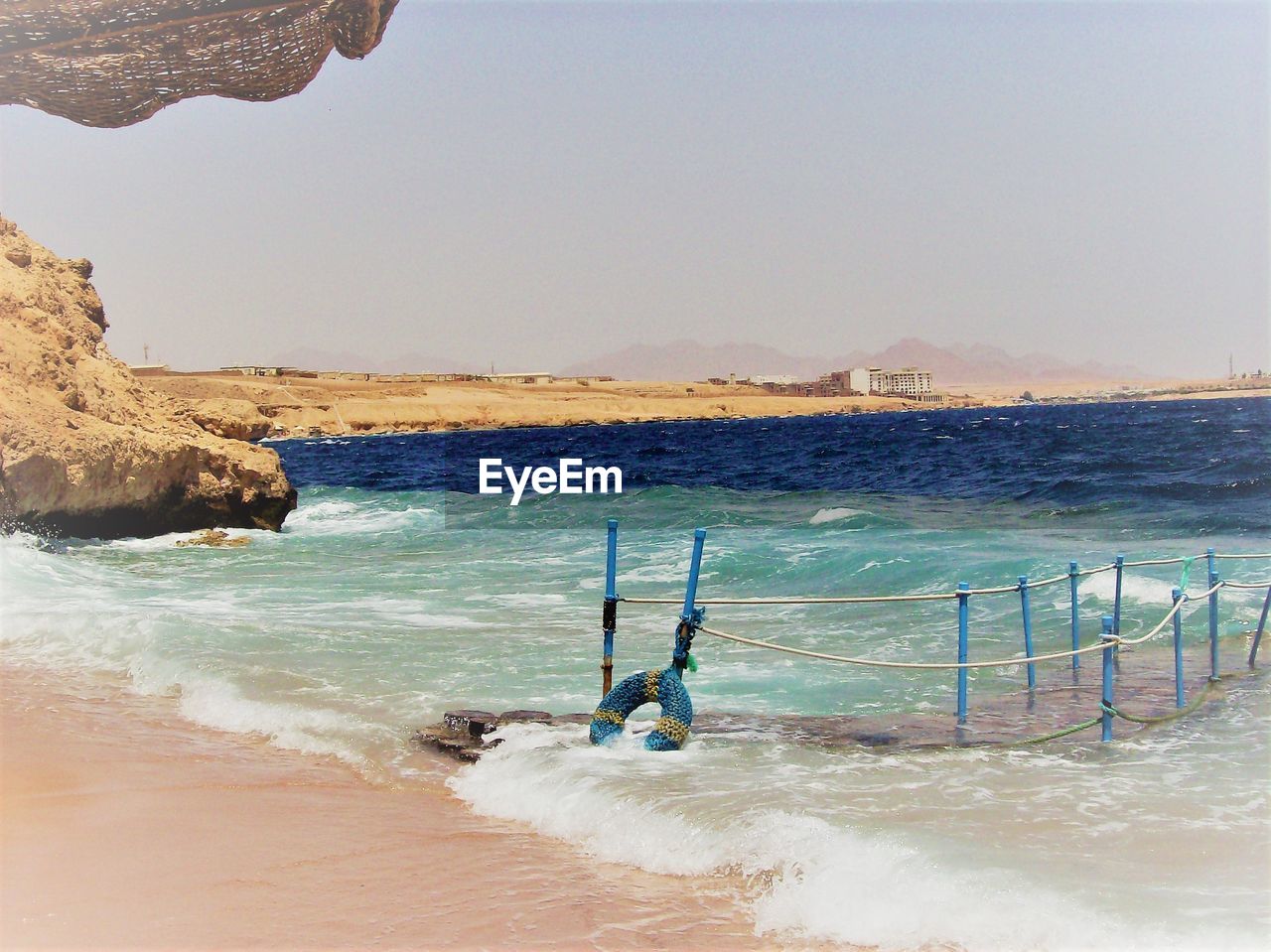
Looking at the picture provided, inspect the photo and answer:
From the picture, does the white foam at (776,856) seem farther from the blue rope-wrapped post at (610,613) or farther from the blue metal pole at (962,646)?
the blue metal pole at (962,646)

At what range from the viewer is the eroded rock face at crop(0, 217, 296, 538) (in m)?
13.5

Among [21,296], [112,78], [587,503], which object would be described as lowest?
[587,503]

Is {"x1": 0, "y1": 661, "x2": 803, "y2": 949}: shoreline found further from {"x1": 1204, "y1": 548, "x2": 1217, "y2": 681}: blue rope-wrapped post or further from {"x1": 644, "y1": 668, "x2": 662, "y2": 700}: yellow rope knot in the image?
{"x1": 1204, "y1": 548, "x2": 1217, "y2": 681}: blue rope-wrapped post

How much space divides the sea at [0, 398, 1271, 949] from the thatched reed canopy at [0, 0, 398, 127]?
16.4 feet

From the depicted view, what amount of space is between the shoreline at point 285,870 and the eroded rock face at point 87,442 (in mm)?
8946

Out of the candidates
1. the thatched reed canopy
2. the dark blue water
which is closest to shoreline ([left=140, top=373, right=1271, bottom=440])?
the dark blue water

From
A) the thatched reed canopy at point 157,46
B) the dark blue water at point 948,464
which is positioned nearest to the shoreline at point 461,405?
the dark blue water at point 948,464

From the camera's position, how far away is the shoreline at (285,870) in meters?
3.56

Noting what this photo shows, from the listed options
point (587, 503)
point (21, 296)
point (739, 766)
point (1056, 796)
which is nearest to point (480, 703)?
point (739, 766)

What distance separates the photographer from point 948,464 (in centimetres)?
3700

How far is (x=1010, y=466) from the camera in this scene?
33594mm

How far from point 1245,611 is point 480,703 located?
24.4 feet

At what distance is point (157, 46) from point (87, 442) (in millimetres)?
5918

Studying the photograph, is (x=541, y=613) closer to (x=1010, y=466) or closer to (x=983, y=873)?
(x=983, y=873)
